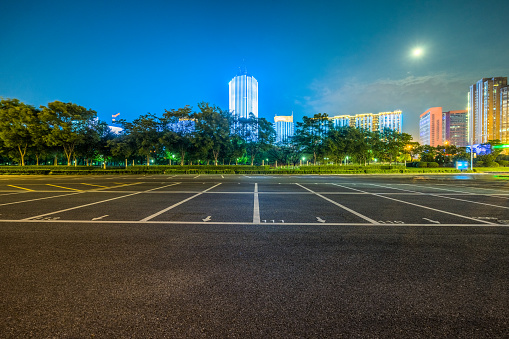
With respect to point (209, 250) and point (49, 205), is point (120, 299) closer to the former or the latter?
A: point (209, 250)

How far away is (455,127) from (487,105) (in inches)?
3039

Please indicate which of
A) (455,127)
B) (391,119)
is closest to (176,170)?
(391,119)

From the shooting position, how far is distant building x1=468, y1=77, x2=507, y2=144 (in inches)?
4919

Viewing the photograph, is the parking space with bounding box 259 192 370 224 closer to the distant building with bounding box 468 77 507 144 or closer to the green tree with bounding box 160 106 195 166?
the green tree with bounding box 160 106 195 166

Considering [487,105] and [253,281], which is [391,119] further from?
[253,281]

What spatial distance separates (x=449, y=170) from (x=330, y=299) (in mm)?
50654

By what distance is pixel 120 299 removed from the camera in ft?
8.87

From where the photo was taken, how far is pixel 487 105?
129625mm

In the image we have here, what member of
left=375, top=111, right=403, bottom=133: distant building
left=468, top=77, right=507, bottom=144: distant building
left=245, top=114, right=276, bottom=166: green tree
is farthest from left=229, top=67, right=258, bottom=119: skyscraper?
left=468, top=77, right=507, bottom=144: distant building

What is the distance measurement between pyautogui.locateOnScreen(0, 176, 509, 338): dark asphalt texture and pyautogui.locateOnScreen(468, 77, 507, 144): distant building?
163 meters

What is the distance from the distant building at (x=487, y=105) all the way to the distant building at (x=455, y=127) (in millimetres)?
63581

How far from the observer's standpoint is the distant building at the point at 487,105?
410 ft

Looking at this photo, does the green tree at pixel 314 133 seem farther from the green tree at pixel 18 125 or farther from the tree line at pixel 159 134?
the green tree at pixel 18 125

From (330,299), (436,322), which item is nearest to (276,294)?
(330,299)
